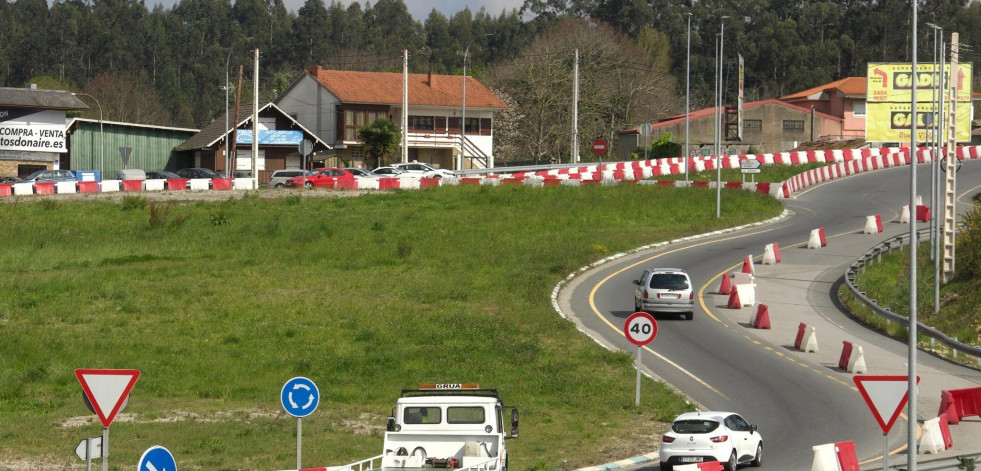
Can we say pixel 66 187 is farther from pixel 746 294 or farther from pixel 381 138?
pixel 746 294

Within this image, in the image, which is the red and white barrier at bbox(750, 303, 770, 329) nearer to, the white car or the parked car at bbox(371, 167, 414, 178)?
the white car

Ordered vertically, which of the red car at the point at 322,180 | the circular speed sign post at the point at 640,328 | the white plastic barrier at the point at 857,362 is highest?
the red car at the point at 322,180

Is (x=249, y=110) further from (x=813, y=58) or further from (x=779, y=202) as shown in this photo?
(x=813, y=58)

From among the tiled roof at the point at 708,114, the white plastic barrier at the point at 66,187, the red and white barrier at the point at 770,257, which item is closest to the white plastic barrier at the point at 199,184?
the white plastic barrier at the point at 66,187

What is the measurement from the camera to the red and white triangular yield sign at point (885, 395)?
1673 cm

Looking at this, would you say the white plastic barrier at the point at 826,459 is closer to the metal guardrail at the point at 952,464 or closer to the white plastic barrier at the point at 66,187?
the metal guardrail at the point at 952,464

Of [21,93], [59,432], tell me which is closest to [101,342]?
[59,432]

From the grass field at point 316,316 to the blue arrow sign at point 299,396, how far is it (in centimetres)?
296

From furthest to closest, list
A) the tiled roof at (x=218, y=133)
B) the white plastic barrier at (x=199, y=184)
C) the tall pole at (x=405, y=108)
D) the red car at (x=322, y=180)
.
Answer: the tiled roof at (x=218, y=133), the tall pole at (x=405, y=108), the red car at (x=322, y=180), the white plastic barrier at (x=199, y=184)

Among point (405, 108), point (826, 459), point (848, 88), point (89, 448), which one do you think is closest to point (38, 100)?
point (405, 108)

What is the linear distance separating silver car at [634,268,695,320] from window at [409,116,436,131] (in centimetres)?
5987

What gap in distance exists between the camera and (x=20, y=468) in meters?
19.1

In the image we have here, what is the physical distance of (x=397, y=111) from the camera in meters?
95.1

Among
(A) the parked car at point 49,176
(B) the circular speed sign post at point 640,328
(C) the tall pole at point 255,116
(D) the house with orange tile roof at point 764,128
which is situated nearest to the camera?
(B) the circular speed sign post at point 640,328
